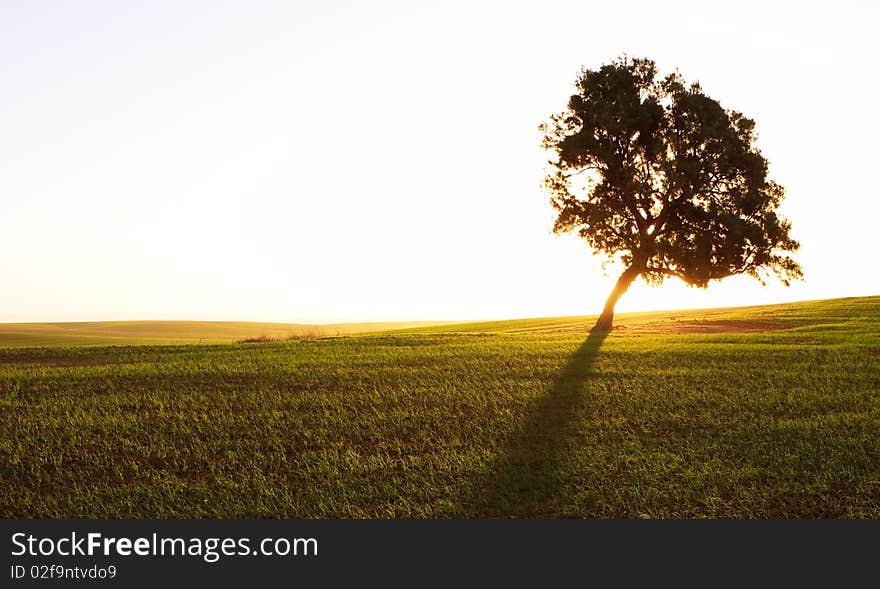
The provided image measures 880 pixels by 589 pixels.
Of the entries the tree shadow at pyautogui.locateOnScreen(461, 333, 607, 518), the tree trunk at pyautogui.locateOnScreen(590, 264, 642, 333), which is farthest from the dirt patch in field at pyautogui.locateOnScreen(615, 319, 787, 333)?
the tree shadow at pyautogui.locateOnScreen(461, 333, 607, 518)

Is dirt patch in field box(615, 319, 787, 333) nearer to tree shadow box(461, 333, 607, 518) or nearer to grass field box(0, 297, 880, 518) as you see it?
grass field box(0, 297, 880, 518)

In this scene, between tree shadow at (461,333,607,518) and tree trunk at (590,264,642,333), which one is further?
tree trunk at (590,264,642,333)

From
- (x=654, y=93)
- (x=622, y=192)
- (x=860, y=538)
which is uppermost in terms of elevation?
(x=654, y=93)

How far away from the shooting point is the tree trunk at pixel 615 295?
37.8 meters

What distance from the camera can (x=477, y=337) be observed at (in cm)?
3170

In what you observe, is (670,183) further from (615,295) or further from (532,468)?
(532,468)

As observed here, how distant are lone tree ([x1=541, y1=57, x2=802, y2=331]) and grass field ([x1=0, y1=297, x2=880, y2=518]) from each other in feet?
43.3

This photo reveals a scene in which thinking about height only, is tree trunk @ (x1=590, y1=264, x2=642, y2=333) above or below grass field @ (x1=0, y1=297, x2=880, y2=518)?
above

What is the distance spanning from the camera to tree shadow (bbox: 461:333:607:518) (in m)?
8.86

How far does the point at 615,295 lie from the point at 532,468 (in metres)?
29.6

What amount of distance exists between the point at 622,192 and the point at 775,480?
28.6 metres

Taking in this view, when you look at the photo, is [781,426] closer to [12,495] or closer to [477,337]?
[12,495]

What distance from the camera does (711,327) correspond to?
115ft

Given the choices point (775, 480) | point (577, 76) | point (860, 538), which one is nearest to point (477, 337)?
point (577, 76)
